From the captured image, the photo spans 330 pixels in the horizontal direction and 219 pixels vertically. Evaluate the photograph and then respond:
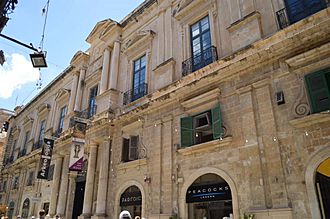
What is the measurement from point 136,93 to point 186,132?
4212 mm

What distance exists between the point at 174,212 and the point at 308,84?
5499 mm

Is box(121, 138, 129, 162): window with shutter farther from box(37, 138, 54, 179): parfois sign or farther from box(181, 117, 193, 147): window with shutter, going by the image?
box(37, 138, 54, 179): parfois sign

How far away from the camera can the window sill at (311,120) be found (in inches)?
256

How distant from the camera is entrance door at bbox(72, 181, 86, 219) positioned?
14800 mm

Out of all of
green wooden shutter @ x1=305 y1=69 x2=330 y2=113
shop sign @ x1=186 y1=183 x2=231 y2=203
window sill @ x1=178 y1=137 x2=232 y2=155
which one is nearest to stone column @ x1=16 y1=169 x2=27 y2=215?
window sill @ x1=178 y1=137 x2=232 y2=155

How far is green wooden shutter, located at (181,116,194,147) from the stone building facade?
0.12 ft

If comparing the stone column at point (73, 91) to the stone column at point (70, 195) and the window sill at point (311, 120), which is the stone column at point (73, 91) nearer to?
the stone column at point (70, 195)

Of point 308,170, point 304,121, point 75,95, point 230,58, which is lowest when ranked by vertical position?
point 308,170

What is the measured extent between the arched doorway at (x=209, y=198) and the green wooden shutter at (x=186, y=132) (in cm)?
120

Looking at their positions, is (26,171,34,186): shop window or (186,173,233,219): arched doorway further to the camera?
(26,171,34,186): shop window

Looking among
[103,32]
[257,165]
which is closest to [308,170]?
[257,165]

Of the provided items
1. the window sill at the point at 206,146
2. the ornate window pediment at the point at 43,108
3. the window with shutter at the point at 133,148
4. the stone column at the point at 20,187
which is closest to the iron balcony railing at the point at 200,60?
the window sill at the point at 206,146

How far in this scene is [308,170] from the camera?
656 cm

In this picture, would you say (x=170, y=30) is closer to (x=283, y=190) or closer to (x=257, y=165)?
(x=257, y=165)
